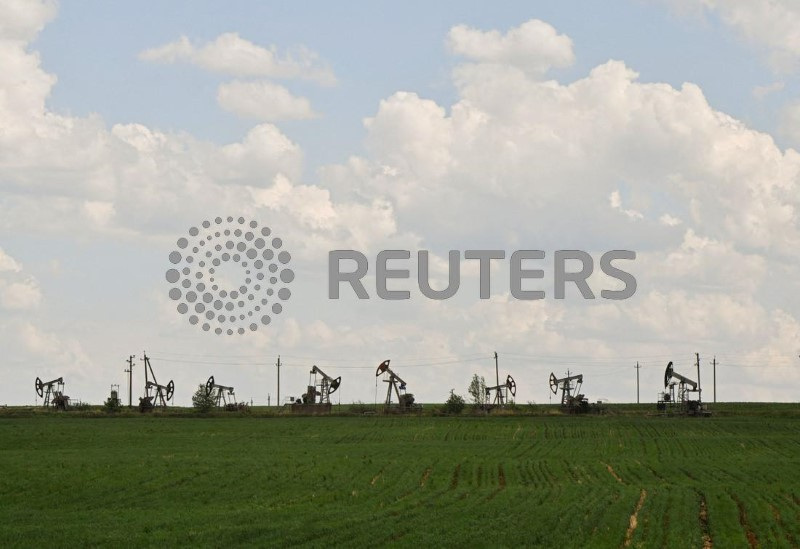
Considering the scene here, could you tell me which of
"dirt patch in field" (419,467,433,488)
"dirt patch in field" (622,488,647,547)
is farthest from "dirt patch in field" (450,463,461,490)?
"dirt patch in field" (622,488,647,547)

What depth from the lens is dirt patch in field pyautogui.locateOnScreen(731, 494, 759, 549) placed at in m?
39.9

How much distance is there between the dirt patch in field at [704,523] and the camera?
1567 inches

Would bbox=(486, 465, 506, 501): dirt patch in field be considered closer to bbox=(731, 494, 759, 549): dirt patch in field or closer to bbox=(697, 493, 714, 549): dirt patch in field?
bbox=(697, 493, 714, 549): dirt patch in field

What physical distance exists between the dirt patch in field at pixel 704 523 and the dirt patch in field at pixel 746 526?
3.86 ft

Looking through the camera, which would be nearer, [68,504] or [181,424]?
[68,504]

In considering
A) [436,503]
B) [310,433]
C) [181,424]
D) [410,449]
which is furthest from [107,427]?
[436,503]

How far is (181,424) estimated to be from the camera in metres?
116

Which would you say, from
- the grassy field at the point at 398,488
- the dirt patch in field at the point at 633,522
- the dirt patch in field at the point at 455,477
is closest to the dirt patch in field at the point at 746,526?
the grassy field at the point at 398,488

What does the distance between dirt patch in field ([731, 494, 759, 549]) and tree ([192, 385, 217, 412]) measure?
101472mm

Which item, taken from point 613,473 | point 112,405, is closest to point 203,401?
point 112,405

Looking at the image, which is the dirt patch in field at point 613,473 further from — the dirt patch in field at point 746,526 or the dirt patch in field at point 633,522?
the dirt patch in field at point 746,526

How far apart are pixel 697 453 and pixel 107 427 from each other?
5027cm

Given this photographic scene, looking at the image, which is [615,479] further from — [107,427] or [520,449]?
[107,427]

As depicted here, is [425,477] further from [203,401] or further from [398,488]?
[203,401]
